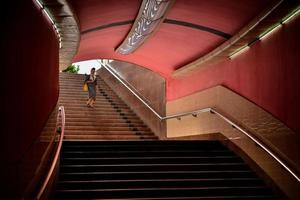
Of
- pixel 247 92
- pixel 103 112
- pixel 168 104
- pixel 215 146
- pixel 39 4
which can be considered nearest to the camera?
pixel 39 4

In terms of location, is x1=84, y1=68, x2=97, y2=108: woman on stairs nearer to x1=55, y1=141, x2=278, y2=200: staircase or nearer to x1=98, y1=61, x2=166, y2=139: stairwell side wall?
x1=98, y1=61, x2=166, y2=139: stairwell side wall

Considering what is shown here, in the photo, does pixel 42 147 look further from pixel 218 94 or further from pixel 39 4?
pixel 218 94

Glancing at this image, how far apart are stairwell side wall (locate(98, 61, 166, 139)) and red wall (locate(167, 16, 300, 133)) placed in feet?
11.2

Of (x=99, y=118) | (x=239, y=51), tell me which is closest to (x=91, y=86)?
(x=99, y=118)

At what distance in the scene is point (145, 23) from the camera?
7.03 m

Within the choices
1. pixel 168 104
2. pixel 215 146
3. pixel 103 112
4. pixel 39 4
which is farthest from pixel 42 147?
pixel 103 112

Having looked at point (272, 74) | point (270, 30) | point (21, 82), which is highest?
point (270, 30)

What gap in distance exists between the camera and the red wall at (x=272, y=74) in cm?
568

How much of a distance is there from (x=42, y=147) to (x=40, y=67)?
97cm

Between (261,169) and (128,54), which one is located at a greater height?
(128,54)

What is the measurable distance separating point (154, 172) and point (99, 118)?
5493 millimetres

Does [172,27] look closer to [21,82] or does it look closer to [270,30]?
[270,30]

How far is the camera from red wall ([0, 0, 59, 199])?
3219 mm

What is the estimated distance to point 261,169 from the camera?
6.59 meters
